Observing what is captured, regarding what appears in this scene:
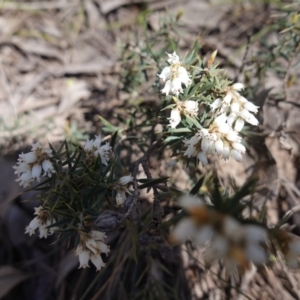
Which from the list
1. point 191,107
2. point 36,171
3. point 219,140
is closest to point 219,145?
point 219,140

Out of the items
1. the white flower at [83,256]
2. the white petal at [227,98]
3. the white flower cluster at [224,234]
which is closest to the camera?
the white flower cluster at [224,234]

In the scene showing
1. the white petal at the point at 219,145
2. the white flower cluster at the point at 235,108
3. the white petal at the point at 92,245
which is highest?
the white flower cluster at the point at 235,108

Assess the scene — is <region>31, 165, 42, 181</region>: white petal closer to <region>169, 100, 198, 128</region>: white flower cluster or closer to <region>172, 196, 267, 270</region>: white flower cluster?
<region>169, 100, 198, 128</region>: white flower cluster

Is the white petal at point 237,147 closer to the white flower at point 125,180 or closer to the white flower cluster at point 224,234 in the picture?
the white flower at point 125,180

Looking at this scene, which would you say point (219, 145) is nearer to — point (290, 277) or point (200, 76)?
point (200, 76)

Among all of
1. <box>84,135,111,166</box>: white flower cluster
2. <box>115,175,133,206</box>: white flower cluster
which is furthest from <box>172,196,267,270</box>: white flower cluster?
<box>84,135,111,166</box>: white flower cluster

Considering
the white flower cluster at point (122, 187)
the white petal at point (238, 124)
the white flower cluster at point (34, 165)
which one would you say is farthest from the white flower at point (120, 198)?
the white petal at point (238, 124)
